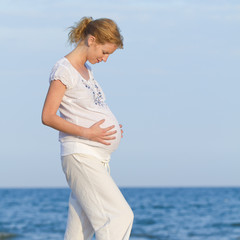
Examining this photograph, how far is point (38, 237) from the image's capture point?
18.5 meters

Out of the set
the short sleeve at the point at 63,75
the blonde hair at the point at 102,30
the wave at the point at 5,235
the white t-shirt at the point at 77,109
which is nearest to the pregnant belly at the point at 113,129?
the white t-shirt at the point at 77,109

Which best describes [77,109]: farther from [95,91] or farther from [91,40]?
[91,40]

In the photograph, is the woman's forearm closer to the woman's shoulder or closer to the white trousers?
the white trousers

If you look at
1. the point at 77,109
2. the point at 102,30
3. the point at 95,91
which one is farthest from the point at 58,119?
the point at 102,30

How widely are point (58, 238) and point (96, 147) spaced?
14.3 metres

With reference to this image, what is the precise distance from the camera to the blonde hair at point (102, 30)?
350 cm

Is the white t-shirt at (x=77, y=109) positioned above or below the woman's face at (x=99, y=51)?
below

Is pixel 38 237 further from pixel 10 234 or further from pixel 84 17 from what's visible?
pixel 84 17

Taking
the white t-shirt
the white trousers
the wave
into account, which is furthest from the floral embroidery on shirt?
the wave

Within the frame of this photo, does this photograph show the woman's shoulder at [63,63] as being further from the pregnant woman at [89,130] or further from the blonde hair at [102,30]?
the blonde hair at [102,30]

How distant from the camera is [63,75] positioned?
350 centimetres

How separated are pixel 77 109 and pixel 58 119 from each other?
0.17 meters

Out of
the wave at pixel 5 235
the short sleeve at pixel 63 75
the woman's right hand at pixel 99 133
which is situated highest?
the short sleeve at pixel 63 75

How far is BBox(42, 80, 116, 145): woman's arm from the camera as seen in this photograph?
11.3 feet
